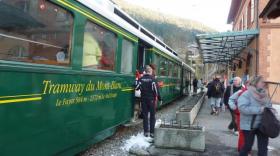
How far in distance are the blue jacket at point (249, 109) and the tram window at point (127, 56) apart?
10.2 feet

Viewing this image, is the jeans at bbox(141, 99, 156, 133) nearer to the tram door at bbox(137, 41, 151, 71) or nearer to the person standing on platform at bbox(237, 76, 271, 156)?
the tram door at bbox(137, 41, 151, 71)

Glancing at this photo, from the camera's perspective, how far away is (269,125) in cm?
502

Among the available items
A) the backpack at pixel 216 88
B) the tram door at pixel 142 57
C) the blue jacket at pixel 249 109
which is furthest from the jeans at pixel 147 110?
the backpack at pixel 216 88

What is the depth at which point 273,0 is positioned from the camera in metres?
7.36

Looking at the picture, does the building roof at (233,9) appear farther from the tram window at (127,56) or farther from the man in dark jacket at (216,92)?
the tram window at (127,56)

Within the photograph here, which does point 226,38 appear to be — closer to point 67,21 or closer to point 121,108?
point 121,108

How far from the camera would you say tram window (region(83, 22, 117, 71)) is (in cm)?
555

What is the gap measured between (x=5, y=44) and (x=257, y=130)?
3820 millimetres

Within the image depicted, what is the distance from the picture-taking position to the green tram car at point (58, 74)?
3686mm

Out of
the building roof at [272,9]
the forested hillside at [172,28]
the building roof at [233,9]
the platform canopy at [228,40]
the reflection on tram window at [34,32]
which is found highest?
the forested hillside at [172,28]

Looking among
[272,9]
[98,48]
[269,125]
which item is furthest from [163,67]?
[269,125]

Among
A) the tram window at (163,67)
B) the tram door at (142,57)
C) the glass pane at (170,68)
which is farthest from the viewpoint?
the glass pane at (170,68)

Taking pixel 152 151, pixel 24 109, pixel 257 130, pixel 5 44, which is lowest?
pixel 152 151

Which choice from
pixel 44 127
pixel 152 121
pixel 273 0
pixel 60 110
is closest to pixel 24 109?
pixel 44 127
